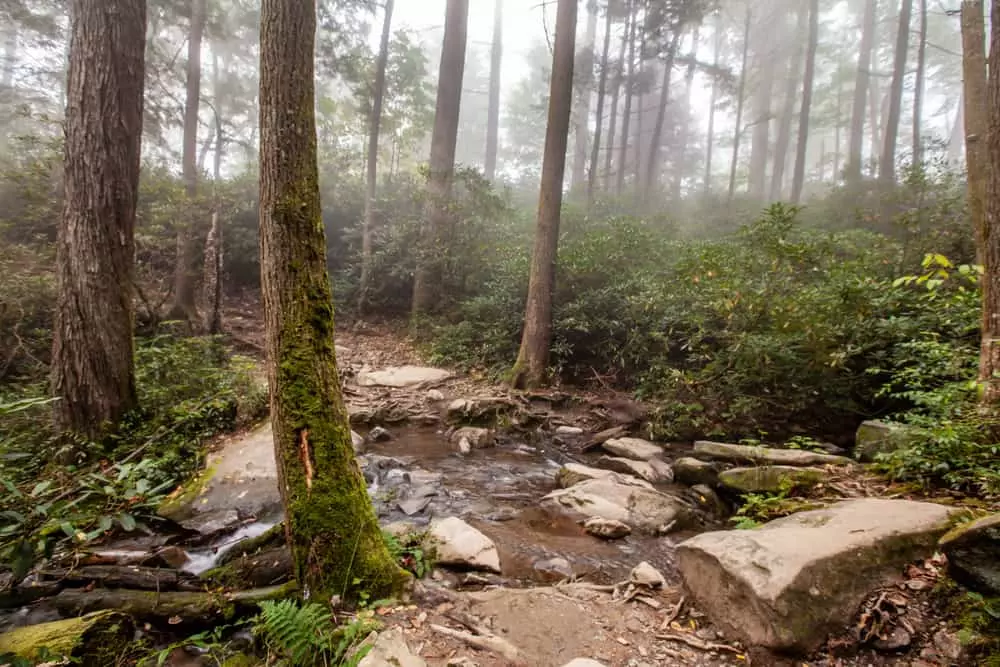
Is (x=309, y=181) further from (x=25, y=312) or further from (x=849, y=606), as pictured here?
(x=25, y=312)

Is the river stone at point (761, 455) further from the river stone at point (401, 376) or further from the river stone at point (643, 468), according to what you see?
the river stone at point (401, 376)

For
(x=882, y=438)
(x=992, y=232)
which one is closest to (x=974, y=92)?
(x=992, y=232)

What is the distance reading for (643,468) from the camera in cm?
557

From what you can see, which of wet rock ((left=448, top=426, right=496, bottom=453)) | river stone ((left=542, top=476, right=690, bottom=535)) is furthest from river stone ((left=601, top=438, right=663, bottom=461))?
wet rock ((left=448, top=426, right=496, bottom=453))

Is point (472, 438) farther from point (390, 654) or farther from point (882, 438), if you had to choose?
point (882, 438)

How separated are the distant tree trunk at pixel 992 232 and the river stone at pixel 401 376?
7.67 m

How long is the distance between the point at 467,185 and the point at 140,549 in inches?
402

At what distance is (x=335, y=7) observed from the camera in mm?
12875

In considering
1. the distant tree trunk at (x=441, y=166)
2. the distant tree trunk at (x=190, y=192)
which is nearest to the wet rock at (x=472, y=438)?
the distant tree trunk at (x=441, y=166)

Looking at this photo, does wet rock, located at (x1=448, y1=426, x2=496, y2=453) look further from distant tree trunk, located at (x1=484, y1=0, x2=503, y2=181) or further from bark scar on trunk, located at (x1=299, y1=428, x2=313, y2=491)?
distant tree trunk, located at (x1=484, y1=0, x2=503, y2=181)

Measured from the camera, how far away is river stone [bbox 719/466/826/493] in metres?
4.06

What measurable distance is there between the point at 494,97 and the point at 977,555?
88.5ft

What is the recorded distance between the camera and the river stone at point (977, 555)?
2.19m

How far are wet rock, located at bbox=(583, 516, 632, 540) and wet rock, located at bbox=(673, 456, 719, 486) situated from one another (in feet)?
4.98
